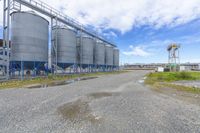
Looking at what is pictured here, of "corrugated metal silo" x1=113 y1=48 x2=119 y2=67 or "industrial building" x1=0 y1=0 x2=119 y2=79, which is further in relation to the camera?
"corrugated metal silo" x1=113 y1=48 x2=119 y2=67

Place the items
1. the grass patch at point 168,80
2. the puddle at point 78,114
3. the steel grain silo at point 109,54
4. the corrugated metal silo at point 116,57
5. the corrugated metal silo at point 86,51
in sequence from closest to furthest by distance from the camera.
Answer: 1. the puddle at point 78,114
2. the grass patch at point 168,80
3. the corrugated metal silo at point 86,51
4. the steel grain silo at point 109,54
5. the corrugated metal silo at point 116,57

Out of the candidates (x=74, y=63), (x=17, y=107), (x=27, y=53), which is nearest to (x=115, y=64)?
(x=74, y=63)

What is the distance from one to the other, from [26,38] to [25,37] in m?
0.17

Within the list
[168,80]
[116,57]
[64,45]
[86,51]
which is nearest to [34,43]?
[64,45]

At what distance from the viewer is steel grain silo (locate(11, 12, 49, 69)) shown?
18000mm

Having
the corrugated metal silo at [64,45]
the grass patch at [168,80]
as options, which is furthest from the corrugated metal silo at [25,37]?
the grass patch at [168,80]

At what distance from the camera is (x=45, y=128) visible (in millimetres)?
4078

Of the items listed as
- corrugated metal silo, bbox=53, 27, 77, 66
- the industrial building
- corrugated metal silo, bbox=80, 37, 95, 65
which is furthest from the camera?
corrugated metal silo, bbox=80, 37, 95, 65

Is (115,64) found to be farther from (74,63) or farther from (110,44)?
(74,63)

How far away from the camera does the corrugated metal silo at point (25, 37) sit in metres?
18.0

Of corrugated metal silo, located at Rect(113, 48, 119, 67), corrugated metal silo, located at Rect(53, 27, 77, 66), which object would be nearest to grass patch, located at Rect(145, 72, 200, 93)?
corrugated metal silo, located at Rect(53, 27, 77, 66)

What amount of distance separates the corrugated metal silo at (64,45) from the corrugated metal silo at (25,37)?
6.02 m

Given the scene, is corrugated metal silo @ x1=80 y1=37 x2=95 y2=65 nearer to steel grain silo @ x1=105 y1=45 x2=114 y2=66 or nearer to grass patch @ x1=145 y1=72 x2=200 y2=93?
steel grain silo @ x1=105 y1=45 x2=114 y2=66

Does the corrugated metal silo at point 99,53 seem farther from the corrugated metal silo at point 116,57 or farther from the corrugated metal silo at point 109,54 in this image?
the corrugated metal silo at point 116,57
